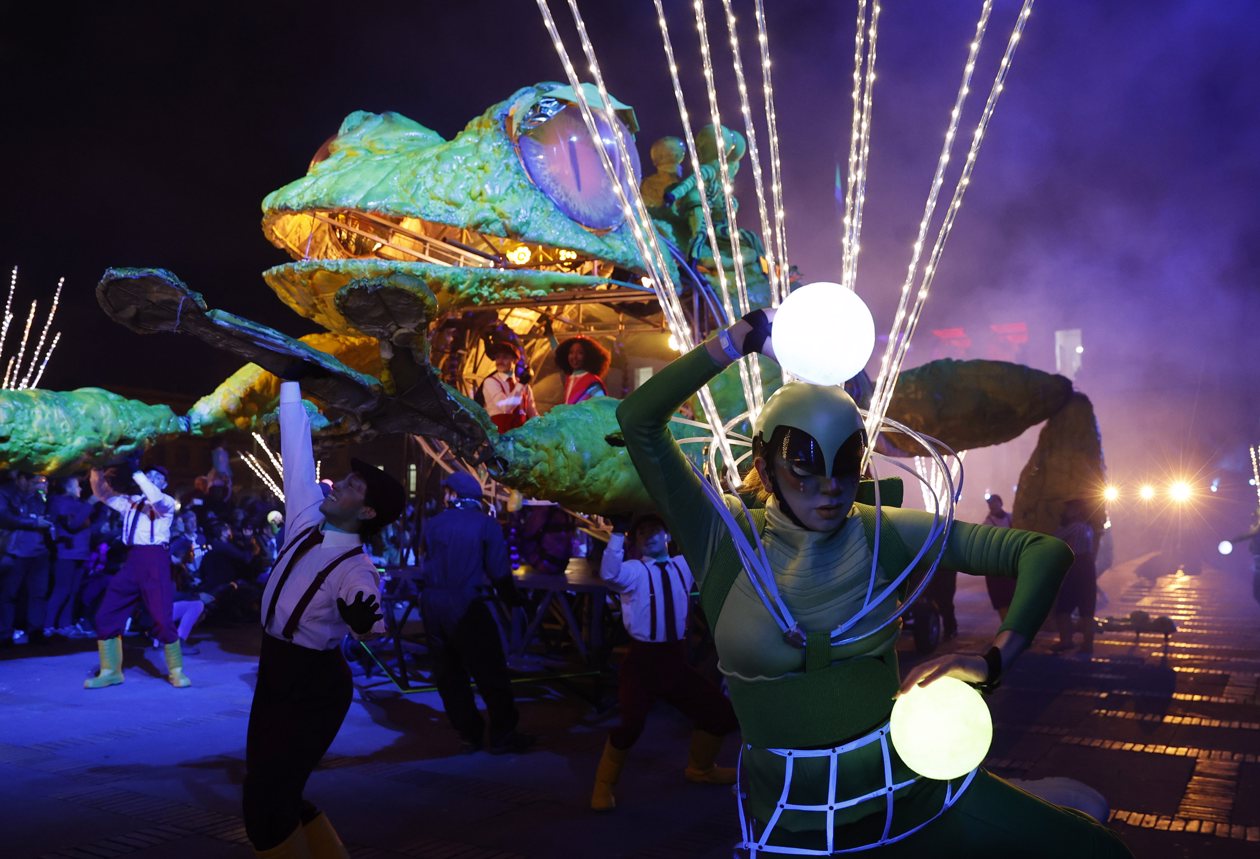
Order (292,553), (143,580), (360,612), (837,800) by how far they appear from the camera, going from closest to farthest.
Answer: (837,800), (360,612), (292,553), (143,580)

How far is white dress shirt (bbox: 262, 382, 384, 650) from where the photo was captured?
Result: 349 cm

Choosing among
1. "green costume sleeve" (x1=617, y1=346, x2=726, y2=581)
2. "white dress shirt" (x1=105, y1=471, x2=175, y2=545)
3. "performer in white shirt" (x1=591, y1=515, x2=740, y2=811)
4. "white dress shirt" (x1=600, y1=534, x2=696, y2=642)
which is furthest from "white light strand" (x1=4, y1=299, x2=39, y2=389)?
"green costume sleeve" (x1=617, y1=346, x2=726, y2=581)

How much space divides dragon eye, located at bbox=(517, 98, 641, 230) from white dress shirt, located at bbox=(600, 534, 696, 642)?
2.86 metres

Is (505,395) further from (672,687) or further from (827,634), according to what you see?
(827,634)

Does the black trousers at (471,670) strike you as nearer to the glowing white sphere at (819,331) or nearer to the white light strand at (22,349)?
the glowing white sphere at (819,331)

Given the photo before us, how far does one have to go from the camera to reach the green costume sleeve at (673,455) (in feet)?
7.54

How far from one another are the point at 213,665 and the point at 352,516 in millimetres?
5944

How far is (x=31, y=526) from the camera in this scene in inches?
376

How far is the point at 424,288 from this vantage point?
5.35 meters

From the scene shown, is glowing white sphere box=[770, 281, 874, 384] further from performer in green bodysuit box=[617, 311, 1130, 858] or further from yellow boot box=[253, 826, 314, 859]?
yellow boot box=[253, 826, 314, 859]

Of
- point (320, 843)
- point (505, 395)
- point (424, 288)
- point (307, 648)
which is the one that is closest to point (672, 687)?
point (320, 843)

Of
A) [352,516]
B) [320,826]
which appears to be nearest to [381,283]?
[352,516]

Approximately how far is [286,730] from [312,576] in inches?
19.7

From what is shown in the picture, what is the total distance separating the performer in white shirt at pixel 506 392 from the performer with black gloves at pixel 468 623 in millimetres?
1415
